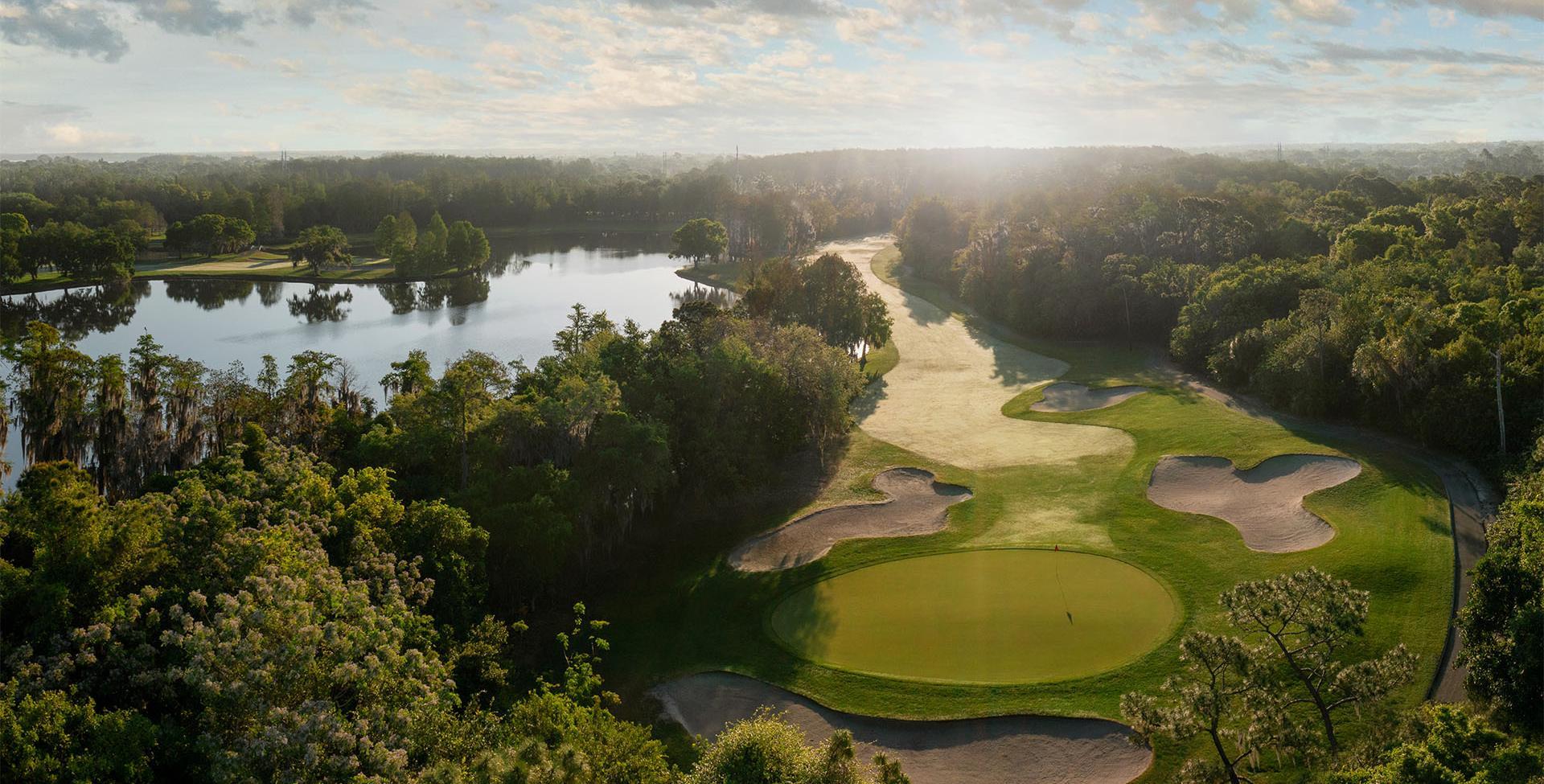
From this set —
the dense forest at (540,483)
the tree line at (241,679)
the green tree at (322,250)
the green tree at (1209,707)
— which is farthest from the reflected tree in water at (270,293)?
the green tree at (1209,707)

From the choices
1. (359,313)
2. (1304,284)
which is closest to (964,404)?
(1304,284)

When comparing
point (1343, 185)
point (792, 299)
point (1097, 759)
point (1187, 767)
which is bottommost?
point (1097, 759)

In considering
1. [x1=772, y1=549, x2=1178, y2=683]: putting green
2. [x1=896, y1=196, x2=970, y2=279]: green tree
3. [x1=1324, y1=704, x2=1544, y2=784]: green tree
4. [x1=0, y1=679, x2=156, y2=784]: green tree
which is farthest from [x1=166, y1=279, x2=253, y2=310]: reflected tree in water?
[x1=1324, y1=704, x2=1544, y2=784]: green tree

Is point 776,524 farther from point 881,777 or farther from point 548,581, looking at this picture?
point 881,777

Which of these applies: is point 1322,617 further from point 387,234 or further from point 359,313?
point 387,234

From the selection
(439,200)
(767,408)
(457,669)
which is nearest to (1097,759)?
(457,669)

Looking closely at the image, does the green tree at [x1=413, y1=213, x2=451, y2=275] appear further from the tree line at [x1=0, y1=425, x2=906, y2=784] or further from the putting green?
the tree line at [x1=0, y1=425, x2=906, y2=784]

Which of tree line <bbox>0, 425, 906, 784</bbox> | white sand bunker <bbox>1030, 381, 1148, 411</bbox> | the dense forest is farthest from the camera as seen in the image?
white sand bunker <bbox>1030, 381, 1148, 411</bbox>
